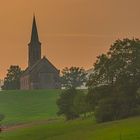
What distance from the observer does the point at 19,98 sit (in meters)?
154

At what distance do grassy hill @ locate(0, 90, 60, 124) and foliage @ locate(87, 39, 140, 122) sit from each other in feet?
113

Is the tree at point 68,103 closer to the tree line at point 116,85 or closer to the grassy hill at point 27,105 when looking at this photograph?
the tree line at point 116,85

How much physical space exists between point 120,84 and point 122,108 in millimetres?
2965

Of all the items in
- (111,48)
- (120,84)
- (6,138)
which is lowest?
(6,138)

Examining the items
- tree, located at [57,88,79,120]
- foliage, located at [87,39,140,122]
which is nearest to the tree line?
foliage, located at [87,39,140,122]

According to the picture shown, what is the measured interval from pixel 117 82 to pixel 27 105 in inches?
2793

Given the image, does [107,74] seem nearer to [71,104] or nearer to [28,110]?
[71,104]

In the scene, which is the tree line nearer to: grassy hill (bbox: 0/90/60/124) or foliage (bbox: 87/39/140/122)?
foliage (bbox: 87/39/140/122)

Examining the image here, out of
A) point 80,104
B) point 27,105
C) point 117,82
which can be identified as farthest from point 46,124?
point 27,105

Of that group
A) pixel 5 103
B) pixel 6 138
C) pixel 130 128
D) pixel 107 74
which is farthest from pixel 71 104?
pixel 5 103

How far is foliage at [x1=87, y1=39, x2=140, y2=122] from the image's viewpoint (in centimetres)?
7381

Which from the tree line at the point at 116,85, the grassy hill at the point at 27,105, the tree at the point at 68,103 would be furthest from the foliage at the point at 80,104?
the grassy hill at the point at 27,105

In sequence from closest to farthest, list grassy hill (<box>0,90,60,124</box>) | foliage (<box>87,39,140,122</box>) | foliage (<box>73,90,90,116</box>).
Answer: foliage (<box>87,39,140,122</box>) → foliage (<box>73,90,90,116</box>) → grassy hill (<box>0,90,60,124</box>)

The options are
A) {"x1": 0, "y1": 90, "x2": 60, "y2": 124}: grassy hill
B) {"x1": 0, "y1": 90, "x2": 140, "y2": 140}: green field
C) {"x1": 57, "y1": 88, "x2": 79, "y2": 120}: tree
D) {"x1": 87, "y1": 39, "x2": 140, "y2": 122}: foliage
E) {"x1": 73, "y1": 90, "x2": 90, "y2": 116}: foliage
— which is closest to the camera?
{"x1": 0, "y1": 90, "x2": 140, "y2": 140}: green field
